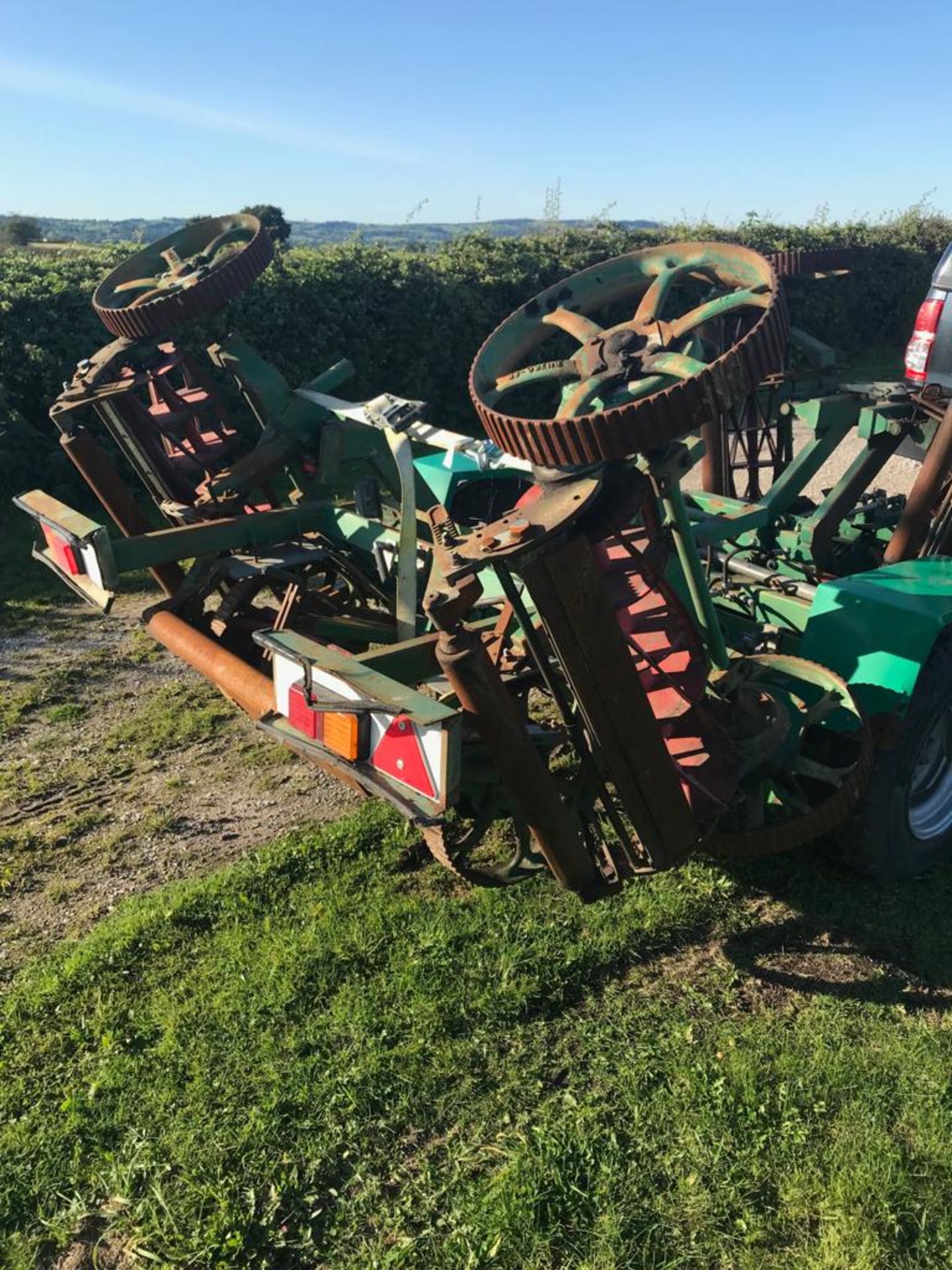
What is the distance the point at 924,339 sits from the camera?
536 cm

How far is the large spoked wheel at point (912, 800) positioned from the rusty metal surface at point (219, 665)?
211 centimetres

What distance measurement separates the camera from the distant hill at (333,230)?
49.2 ft

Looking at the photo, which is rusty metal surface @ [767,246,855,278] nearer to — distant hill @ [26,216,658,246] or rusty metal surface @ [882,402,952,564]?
rusty metal surface @ [882,402,952,564]

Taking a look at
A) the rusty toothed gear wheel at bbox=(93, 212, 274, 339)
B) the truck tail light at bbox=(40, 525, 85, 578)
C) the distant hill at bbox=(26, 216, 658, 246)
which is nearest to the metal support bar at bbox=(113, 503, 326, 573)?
the truck tail light at bbox=(40, 525, 85, 578)

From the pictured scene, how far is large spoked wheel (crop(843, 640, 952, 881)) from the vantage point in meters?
3.34

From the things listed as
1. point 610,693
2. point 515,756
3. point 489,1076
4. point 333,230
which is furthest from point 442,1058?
point 333,230

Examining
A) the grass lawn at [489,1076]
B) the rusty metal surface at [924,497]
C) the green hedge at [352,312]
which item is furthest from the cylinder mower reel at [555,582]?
the green hedge at [352,312]

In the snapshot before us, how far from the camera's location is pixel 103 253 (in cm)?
1095

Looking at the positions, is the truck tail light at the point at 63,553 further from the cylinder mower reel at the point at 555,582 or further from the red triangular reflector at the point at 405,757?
the red triangular reflector at the point at 405,757

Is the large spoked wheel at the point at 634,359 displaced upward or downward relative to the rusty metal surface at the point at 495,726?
upward

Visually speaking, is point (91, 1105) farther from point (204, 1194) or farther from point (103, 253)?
point (103, 253)

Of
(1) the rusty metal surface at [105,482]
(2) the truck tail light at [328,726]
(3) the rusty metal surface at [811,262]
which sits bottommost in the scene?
(2) the truck tail light at [328,726]

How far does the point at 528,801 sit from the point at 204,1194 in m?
1.30

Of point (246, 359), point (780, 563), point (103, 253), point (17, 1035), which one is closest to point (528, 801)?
point (17, 1035)
